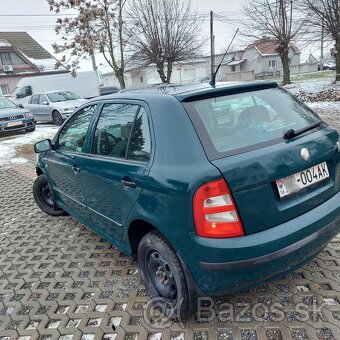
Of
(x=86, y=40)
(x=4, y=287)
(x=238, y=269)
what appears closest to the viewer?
(x=238, y=269)

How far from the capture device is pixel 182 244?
6.82 ft

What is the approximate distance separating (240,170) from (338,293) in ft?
4.61

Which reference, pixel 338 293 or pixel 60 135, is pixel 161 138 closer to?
pixel 338 293

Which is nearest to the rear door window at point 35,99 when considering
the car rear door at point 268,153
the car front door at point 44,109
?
the car front door at point 44,109

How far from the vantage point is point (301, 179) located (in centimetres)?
221

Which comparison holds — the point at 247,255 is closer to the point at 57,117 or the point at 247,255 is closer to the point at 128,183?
the point at 128,183

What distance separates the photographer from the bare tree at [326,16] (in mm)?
15234

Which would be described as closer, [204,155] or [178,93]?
[204,155]

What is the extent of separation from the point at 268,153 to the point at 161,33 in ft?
66.0

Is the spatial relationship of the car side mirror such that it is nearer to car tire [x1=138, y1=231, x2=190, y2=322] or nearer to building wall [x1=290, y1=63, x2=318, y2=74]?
car tire [x1=138, y1=231, x2=190, y2=322]

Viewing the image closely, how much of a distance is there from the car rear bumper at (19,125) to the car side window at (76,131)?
A: 9.72 metres

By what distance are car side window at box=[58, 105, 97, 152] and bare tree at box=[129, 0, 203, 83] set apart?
59.7ft

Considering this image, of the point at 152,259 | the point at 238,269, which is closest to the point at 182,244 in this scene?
the point at 238,269

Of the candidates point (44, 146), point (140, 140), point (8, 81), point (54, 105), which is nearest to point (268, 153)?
point (140, 140)
